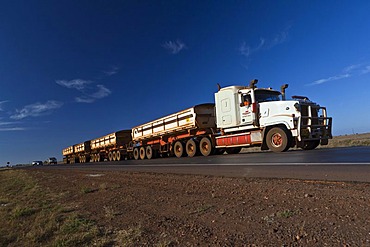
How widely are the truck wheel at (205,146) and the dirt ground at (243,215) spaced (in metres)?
10.8

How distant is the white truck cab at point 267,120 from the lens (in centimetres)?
1243

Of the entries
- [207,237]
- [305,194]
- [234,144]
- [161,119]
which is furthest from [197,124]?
[207,237]

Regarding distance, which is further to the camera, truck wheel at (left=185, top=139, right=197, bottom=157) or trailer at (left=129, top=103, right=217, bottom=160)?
truck wheel at (left=185, top=139, right=197, bottom=157)

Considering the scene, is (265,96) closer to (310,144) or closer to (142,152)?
(310,144)

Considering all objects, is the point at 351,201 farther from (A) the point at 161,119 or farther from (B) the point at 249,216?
(A) the point at 161,119

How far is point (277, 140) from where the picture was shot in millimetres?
12852

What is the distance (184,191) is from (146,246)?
113 inches

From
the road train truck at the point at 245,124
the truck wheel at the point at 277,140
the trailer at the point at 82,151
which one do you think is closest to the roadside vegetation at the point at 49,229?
the truck wheel at the point at 277,140

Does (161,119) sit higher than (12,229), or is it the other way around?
(161,119)

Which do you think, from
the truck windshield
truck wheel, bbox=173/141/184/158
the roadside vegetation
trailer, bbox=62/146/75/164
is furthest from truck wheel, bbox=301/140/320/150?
trailer, bbox=62/146/75/164

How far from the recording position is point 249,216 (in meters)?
3.60

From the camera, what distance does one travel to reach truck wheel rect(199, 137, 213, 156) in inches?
658

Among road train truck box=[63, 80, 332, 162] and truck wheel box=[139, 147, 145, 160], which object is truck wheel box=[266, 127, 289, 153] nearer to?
road train truck box=[63, 80, 332, 162]

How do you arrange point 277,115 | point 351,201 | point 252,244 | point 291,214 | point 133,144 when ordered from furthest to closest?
point 133,144, point 277,115, point 351,201, point 291,214, point 252,244
